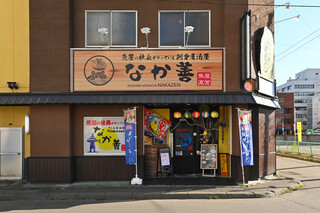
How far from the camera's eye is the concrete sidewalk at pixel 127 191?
9.34m

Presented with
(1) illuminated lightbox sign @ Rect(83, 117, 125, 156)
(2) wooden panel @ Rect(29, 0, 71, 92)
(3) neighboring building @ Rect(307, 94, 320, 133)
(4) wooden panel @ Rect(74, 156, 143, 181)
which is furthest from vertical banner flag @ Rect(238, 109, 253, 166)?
(3) neighboring building @ Rect(307, 94, 320, 133)

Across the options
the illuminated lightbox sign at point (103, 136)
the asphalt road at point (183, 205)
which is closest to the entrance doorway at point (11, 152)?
the asphalt road at point (183, 205)

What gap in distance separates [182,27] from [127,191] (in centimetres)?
679

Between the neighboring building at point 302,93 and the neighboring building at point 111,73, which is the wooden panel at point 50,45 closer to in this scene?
the neighboring building at point 111,73

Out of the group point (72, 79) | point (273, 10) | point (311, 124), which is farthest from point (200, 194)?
point (311, 124)

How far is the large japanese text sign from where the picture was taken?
35.8 feet

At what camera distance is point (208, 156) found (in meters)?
12.1

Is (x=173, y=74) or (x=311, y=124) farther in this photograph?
(x=311, y=124)

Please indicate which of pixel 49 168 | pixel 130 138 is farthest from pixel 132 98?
pixel 49 168

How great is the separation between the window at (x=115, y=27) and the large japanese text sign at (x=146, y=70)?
644 mm

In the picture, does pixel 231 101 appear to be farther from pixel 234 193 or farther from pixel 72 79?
pixel 72 79

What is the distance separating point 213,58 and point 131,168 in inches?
215

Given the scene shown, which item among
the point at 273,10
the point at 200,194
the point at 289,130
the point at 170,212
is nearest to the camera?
the point at 170,212

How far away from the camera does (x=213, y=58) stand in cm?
1103
